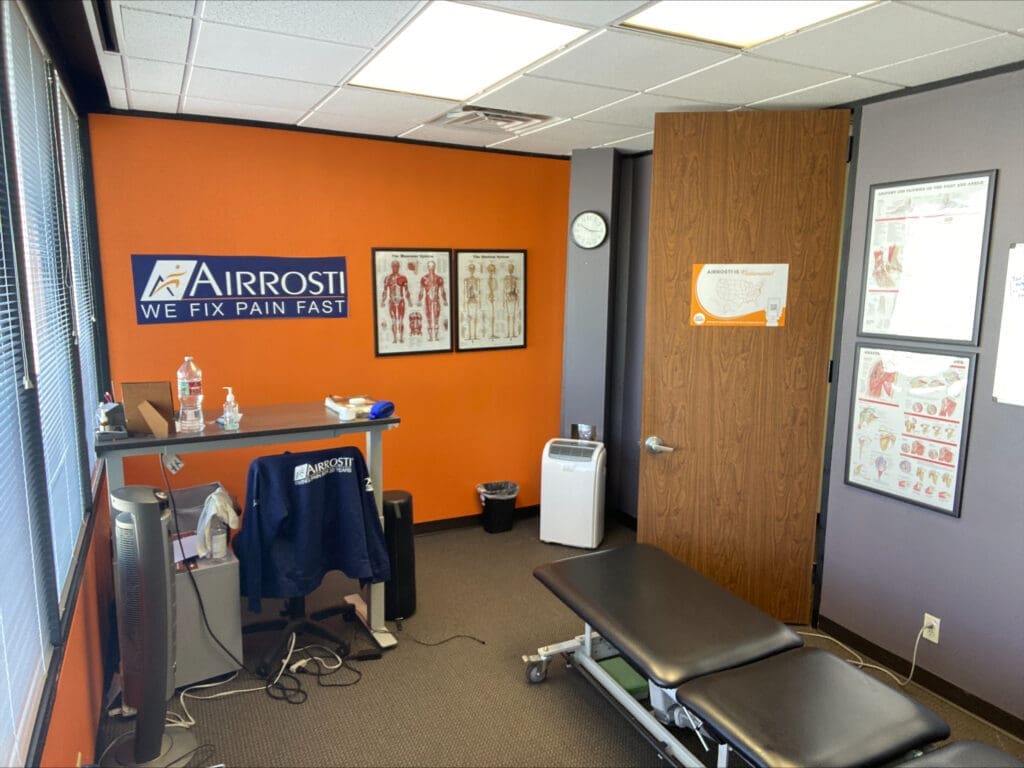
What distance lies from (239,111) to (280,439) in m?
1.71

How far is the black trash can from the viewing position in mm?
4328

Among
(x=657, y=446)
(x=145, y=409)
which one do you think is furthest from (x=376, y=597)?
(x=657, y=446)

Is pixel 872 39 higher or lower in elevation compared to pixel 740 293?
higher

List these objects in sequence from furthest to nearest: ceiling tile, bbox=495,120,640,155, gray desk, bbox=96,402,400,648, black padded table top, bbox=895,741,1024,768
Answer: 1. ceiling tile, bbox=495,120,640,155
2. gray desk, bbox=96,402,400,648
3. black padded table top, bbox=895,741,1024,768

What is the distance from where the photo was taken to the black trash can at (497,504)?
4328 mm

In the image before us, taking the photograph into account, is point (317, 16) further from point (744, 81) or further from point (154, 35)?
point (744, 81)

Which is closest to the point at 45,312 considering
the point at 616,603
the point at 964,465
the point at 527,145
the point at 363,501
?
the point at 363,501

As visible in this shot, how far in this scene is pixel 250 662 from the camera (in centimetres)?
289

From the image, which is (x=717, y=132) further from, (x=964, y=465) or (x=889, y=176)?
(x=964, y=465)

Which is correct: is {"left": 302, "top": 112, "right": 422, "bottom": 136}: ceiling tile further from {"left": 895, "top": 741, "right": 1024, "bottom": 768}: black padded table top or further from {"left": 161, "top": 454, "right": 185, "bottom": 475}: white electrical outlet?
{"left": 895, "top": 741, "right": 1024, "bottom": 768}: black padded table top

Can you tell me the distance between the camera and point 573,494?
4.10m

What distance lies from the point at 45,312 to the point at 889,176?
3.04 m

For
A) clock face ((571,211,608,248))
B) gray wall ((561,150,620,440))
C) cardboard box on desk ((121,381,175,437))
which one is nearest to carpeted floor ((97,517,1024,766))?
cardboard box on desk ((121,381,175,437))

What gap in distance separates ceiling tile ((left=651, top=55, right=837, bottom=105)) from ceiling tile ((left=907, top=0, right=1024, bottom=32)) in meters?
0.54
